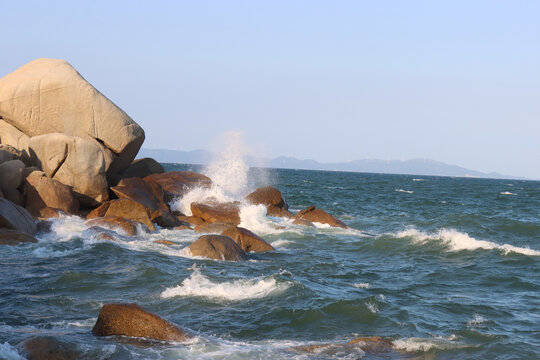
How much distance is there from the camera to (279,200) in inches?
921

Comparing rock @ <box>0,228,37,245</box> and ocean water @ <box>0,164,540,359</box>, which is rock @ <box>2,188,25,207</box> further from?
rock @ <box>0,228,37,245</box>

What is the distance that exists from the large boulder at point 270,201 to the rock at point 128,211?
202 inches

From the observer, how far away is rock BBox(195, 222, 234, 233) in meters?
18.6

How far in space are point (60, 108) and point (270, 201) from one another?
8.18 metres

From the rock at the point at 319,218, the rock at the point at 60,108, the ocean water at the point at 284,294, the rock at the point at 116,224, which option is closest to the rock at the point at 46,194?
the ocean water at the point at 284,294

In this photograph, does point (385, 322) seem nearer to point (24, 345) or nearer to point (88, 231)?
point (24, 345)

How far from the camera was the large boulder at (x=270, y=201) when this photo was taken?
893 inches

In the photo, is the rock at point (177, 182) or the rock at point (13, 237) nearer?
the rock at point (13, 237)

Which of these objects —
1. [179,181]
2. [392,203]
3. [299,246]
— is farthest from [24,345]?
Answer: [392,203]

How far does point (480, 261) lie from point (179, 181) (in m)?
11.9

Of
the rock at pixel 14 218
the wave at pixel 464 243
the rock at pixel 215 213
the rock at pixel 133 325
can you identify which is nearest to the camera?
the rock at pixel 133 325

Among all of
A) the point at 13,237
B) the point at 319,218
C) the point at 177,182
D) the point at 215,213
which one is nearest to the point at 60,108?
the point at 177,182

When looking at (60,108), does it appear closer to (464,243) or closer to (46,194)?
(46,194)

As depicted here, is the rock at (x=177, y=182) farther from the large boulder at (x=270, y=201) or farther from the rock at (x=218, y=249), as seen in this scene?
the rock at (x=218, y=249)
